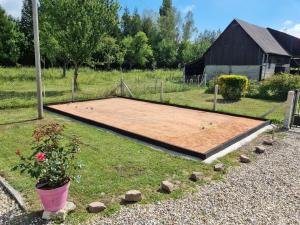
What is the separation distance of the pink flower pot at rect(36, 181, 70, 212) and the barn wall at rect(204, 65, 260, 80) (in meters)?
23.0

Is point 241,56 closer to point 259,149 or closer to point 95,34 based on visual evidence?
point 95,34

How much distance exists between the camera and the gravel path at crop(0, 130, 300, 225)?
3.37 metres

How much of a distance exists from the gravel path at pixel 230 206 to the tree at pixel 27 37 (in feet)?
116

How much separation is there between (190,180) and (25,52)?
1460 inches

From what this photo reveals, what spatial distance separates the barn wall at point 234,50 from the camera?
23562 millimetres

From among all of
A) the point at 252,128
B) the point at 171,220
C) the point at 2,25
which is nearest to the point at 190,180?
the point at 171,220

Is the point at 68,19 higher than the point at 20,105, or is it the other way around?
the point at 68,19

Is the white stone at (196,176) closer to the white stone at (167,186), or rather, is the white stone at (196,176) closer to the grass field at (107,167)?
the grass field at (107,167)

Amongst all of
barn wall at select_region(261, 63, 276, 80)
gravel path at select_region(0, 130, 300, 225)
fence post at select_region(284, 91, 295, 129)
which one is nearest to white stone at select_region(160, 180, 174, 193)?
gravel path at select_region(0, 130, 300, 225)

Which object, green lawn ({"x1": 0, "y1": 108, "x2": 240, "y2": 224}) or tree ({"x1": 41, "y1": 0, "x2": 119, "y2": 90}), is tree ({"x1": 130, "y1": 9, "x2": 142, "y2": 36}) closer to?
tree ({"x1": 41, "y1": 0, "x2": 119, "y2": 90})

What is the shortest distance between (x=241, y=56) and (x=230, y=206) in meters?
22.8

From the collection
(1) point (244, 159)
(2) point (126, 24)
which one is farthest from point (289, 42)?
A: (2) point (126, 24)

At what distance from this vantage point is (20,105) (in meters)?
11.1

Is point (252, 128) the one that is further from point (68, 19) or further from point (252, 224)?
point (68, 19)
